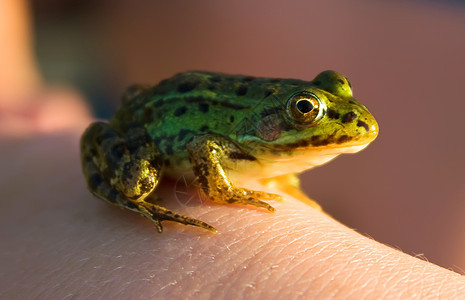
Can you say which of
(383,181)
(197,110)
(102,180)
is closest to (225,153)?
(197,110)

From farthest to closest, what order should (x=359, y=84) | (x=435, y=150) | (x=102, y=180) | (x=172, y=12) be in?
(x=172, y=12) < (x=359, y=84) < (x=435, y=150) < (x=102, y=180)

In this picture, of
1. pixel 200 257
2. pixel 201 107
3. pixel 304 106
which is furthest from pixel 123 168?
pixel 304 106

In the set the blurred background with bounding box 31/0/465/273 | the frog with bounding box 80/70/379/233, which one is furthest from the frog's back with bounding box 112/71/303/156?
the blurred background with bounding box 31/0/465/273

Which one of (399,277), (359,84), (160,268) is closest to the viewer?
(399,277)

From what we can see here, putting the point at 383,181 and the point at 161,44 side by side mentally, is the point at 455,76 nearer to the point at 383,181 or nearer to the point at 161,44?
the point at 383,181

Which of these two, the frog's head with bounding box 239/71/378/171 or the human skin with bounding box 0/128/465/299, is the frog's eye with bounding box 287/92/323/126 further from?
the human skin with bounding box 0/128/465/299

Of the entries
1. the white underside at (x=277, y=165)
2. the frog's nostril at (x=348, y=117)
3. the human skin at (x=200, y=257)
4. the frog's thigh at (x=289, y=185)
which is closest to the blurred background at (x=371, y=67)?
the frog's thigh at (x=289, y=185)
